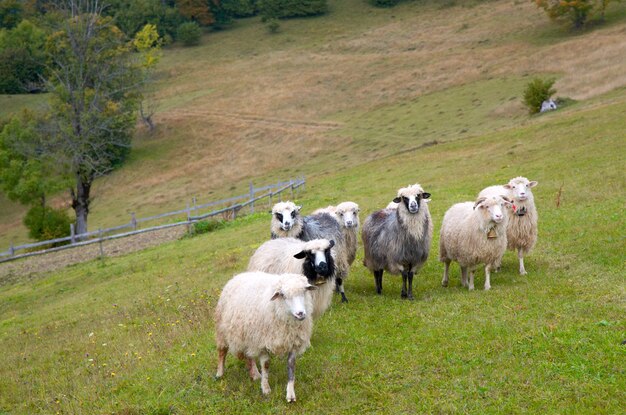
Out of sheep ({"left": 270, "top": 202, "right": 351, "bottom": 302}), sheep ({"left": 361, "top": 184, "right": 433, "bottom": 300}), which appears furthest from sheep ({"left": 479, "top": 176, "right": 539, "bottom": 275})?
sheep ({"left": 270, "top": 202, "right": 351, "bottom": 302})

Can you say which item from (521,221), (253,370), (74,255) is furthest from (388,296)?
(74,255)

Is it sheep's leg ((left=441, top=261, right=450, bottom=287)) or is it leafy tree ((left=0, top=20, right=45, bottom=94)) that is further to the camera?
leafy tree ((left=0, top=20, right=45, bottom=94))

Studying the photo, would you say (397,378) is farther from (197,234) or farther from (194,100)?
(194,100)

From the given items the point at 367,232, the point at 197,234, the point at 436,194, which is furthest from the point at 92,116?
the point at 367,232

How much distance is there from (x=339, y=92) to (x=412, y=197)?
56.3 meters

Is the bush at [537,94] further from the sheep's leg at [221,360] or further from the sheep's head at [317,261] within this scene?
the sheep's leg at [221,360]

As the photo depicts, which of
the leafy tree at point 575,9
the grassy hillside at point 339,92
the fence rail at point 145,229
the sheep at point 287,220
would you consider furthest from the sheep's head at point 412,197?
the leafy tree at point 575,9

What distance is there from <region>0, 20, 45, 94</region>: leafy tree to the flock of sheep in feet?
250

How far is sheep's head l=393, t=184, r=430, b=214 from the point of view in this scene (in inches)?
522

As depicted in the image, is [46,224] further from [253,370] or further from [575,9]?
[575,9]

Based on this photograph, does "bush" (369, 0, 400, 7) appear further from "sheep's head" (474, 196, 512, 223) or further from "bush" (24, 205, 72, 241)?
"sheep's head" (474, 196, 512, 223)

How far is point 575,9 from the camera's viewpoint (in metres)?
64.1

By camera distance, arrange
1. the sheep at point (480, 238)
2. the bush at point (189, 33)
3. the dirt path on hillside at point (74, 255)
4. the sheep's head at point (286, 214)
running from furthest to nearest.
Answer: the bush at point (189, 33) → the dirt path on hillside at point (74, 255) → the sheep's head at point (286, 214) → the sheep at point (480, 238)

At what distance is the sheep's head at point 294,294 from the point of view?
886 cm
